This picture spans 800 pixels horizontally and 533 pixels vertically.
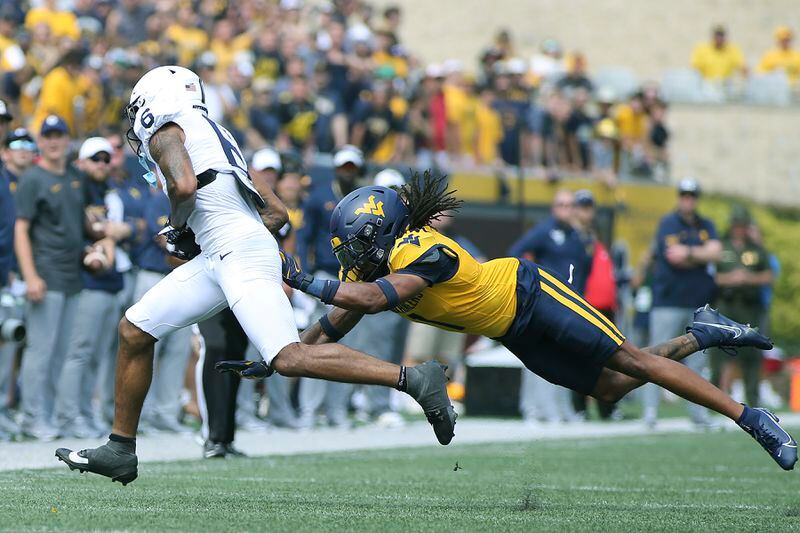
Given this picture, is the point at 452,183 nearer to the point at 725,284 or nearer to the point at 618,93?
the point at 725,284

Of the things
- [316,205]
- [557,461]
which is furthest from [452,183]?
[557,461]

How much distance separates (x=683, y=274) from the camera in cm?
1302

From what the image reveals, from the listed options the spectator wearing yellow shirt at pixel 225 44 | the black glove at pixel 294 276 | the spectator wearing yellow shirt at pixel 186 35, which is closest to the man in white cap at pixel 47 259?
the black glove at pixel 294 276

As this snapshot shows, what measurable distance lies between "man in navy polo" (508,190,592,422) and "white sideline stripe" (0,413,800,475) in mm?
190

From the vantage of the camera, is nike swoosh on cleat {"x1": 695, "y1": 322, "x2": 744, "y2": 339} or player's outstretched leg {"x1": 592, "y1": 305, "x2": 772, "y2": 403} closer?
player's outstretched leg {"x1": 592, "y1": 305, "x2": 772, "y2": 403}

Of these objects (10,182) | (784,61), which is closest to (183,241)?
(10,182)

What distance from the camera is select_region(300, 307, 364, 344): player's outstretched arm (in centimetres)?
688

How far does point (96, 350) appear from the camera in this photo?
1070 cm

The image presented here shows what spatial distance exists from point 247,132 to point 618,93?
11891 millimetres

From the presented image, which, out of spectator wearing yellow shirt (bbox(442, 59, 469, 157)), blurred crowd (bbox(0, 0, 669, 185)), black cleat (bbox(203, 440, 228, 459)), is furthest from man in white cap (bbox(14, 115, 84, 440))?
spectator wearing yellow shirt (bbox(442, 59, 469, 157))

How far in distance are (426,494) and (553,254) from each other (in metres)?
6.29

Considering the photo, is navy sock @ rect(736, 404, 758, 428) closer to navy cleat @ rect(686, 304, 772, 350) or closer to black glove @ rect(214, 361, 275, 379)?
navy cleat @ rect(686, 304, 772, 350)

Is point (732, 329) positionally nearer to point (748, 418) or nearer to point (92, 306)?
point (748, 418)

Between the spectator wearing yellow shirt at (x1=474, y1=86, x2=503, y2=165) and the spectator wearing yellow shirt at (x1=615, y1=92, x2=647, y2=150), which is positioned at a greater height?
the spectator wearing yellow shirt at (x1=474, y1=86, x2=503, y2=165)
